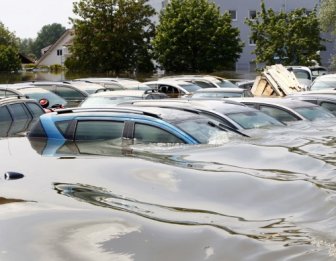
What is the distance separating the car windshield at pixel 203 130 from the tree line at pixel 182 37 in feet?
110

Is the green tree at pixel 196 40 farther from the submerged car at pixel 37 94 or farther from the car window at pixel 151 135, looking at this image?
the car window at pixel 151 135

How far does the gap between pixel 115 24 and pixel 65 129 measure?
40.4 m

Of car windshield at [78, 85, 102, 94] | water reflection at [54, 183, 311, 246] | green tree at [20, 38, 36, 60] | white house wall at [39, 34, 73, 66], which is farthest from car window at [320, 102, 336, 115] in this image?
green tree at [20, 38, 36, 60]

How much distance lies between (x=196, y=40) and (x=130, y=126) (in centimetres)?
3636

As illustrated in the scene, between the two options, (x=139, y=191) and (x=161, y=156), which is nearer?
(x=139, y=191)

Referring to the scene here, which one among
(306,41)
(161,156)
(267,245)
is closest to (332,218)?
(267,245)

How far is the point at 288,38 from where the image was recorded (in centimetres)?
4019

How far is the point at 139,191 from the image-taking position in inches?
169

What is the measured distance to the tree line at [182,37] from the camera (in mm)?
40719

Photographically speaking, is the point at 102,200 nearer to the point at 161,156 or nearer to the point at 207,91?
the point at 161,156

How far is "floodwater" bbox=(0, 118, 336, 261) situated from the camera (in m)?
3.07

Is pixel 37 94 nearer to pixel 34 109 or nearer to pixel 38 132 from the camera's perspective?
pixel 34 109

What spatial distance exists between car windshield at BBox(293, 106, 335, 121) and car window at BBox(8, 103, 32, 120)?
17.0ft

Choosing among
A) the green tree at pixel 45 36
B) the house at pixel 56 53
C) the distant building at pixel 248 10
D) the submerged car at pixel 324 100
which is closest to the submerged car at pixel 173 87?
the submerged car at pixel 324 100
